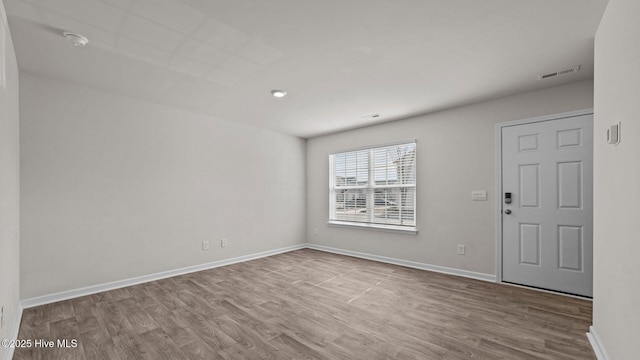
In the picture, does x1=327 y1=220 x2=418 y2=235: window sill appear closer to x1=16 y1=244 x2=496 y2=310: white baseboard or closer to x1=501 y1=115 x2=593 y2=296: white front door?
x1=16 y1=244 x2=496 y2=310: white baseboard

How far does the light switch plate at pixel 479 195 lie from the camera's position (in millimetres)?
3742

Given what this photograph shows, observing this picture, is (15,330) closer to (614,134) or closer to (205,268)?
(205,268)

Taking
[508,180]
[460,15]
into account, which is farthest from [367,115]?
[460,15]

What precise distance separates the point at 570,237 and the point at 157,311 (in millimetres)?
4641

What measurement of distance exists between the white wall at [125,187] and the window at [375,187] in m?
1.51

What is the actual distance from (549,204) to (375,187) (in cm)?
252

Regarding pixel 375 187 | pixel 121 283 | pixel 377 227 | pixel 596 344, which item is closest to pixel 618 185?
pixel 596 344

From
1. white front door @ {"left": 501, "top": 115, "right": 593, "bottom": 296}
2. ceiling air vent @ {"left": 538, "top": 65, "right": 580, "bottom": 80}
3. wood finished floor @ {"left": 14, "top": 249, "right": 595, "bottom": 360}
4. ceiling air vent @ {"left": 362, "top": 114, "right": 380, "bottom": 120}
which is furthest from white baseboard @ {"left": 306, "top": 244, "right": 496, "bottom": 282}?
ceiling air vent @ {"left": 538, "top": 65, "right": 580, "bottom": 80}

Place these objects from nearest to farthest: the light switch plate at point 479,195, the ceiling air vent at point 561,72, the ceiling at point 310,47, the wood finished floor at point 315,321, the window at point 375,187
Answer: the ceiling at point 310,47
the wood finished floor at point 315,321
the ceiling air vent at point 561,72
the light switch plate at point 479,195
the window at point 375,187

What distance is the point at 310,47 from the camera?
7.86 feet

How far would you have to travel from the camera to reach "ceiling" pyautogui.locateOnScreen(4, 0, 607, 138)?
1.91m

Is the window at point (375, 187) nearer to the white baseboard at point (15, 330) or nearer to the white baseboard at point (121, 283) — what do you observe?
the white baseboard at point (121, 283)

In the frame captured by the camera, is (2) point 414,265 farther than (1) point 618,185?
Yes

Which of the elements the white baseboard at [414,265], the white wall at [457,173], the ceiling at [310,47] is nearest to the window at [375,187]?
the white wall at [457,173]
